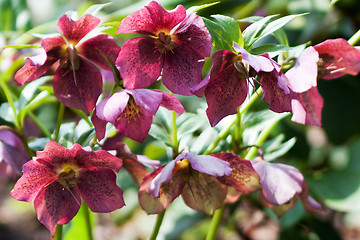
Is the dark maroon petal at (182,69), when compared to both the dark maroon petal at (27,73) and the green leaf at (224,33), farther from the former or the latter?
the dark maroon petal at (27,73)

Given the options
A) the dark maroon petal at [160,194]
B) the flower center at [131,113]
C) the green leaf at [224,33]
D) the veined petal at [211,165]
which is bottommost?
the dark maroon petal at [160,194]

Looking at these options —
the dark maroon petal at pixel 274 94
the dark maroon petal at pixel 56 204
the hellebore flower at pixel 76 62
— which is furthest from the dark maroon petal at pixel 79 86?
the dark maroon petal at pixel 274 94

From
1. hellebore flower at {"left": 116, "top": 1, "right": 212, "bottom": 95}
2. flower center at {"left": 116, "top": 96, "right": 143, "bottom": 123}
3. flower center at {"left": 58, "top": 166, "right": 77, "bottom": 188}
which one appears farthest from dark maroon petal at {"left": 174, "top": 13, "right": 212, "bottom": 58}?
flower center at {"left": 58, "top": 166, "right": 77, "bottom": 188}

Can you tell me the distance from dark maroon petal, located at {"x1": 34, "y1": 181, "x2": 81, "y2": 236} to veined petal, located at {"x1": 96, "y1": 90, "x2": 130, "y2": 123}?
123 millimetres

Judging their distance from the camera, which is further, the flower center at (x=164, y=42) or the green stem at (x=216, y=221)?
the green stem at (x=216, y=221)

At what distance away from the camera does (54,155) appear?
20.8 inches

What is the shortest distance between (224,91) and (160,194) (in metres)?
0.15

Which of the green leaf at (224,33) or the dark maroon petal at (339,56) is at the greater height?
the green leaf at (224,33)

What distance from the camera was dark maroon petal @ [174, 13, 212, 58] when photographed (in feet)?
1.67

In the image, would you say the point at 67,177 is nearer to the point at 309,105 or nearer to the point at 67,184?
the point at 67,184

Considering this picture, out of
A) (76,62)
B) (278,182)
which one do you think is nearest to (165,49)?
(76,62)

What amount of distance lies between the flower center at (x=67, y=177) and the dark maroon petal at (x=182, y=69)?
0.51 feet

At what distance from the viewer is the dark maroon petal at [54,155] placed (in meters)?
0.51

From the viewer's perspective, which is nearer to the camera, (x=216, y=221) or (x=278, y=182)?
(x=278, y=182)
